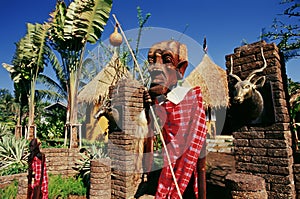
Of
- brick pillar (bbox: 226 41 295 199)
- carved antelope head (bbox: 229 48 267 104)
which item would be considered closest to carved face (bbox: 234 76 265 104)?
carved antelope head (bbox: 229 48 267 104)

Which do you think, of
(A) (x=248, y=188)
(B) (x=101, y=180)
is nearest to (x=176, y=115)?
(A) (x=248, y=188)

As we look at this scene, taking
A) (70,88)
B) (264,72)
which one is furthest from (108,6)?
(264,72)

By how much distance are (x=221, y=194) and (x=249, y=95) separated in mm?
1544

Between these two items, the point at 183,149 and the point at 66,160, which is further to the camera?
the point at 66,160

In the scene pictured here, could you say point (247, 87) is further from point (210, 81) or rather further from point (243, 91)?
point (210, 81)

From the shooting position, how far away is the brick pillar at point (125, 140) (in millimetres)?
3367

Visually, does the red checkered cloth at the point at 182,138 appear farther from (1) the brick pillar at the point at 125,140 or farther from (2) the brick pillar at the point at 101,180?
(2) the brick pillar at the point at 101,180

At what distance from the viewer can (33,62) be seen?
8.04 meters

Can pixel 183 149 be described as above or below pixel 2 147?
above

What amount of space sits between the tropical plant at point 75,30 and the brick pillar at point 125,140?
2956 millimetres

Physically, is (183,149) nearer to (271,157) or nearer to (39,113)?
(271,157)

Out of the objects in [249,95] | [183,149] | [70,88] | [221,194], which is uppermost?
[70,88]

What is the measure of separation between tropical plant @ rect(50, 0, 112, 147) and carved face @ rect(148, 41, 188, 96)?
5.44m

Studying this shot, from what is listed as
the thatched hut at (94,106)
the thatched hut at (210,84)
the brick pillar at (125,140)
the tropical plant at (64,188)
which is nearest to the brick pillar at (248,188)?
the brick pillar at (125,140)
